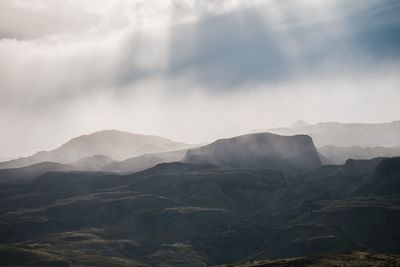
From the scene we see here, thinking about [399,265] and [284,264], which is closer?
[399,265]

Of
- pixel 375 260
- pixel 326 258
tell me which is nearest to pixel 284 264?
pixel 326 258

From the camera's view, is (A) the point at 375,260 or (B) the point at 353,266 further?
(A) the point at 375,260

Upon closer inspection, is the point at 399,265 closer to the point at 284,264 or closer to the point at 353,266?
the point at 353,266

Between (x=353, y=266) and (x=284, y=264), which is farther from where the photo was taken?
(x=284, y=264)

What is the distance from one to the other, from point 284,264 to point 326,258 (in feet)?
47.0

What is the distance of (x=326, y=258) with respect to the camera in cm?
19862

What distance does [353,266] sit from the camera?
18238cm

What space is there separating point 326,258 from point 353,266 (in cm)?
1690

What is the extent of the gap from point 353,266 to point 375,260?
58.3 ft

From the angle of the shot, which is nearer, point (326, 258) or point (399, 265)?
point (399, 265)

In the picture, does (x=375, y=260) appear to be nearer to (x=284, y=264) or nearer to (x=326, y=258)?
(x=326, y=258)

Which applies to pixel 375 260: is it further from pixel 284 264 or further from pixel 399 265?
pixel 284 264

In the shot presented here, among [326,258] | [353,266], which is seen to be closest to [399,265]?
[353,266]

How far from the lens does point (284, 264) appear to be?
19488 centimetres
